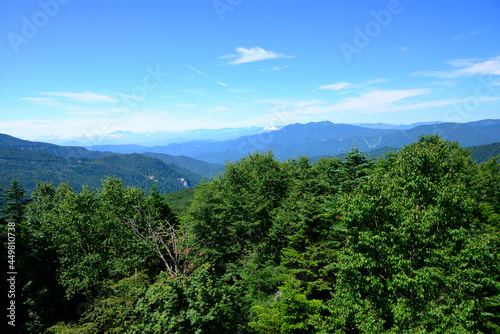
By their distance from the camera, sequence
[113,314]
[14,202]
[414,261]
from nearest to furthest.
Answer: [414,261] → [113,314] → [14,202]

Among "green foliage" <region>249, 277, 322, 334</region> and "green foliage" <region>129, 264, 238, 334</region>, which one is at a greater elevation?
"green foliage" <region>129, 264, 238, 334</region>

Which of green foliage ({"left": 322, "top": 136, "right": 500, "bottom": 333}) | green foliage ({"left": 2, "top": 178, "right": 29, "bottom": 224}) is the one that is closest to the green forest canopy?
green foliage ({"left": 322, "top": 136, "right": 500, "bottom": 333})

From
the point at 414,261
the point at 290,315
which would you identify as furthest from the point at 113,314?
the point at 414,261

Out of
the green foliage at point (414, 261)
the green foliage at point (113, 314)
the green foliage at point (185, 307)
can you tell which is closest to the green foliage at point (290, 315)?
the green foliage at point (414, 261)

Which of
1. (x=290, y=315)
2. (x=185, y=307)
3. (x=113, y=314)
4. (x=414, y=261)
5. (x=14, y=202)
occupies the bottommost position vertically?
(x=113, y=314)

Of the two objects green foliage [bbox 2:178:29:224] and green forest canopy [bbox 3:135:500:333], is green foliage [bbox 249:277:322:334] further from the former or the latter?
green foliage [bbox 2:178:29:224]

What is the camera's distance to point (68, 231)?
26562 millimetres

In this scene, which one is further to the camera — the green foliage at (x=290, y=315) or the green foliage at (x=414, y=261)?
the green foliage at (x=290, y=315)

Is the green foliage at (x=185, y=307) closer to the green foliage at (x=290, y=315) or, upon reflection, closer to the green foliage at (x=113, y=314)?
the green foliage at (x=113, y=314)

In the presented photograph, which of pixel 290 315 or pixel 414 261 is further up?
pixel 414 261

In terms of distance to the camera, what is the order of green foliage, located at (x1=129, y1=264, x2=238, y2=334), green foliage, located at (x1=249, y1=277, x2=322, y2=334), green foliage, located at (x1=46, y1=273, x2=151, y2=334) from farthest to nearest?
green foliage, located at (x1=46, y1=273, x2=151, y2=334) < green foliage, located at (x1=249, y1=277, x2=322, y2=334) < green foliage, located at (x1=129, y1=264, x2=238, y2=334)

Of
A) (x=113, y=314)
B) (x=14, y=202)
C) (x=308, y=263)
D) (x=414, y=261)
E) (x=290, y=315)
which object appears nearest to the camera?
(x=414, y=261)

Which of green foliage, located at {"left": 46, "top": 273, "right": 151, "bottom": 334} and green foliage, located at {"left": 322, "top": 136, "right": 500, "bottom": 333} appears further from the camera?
green foliage, located at {"left": 46, "top": 273, "right": 151, "bottom": 334}

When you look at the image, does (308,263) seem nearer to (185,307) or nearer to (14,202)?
(185,307)
